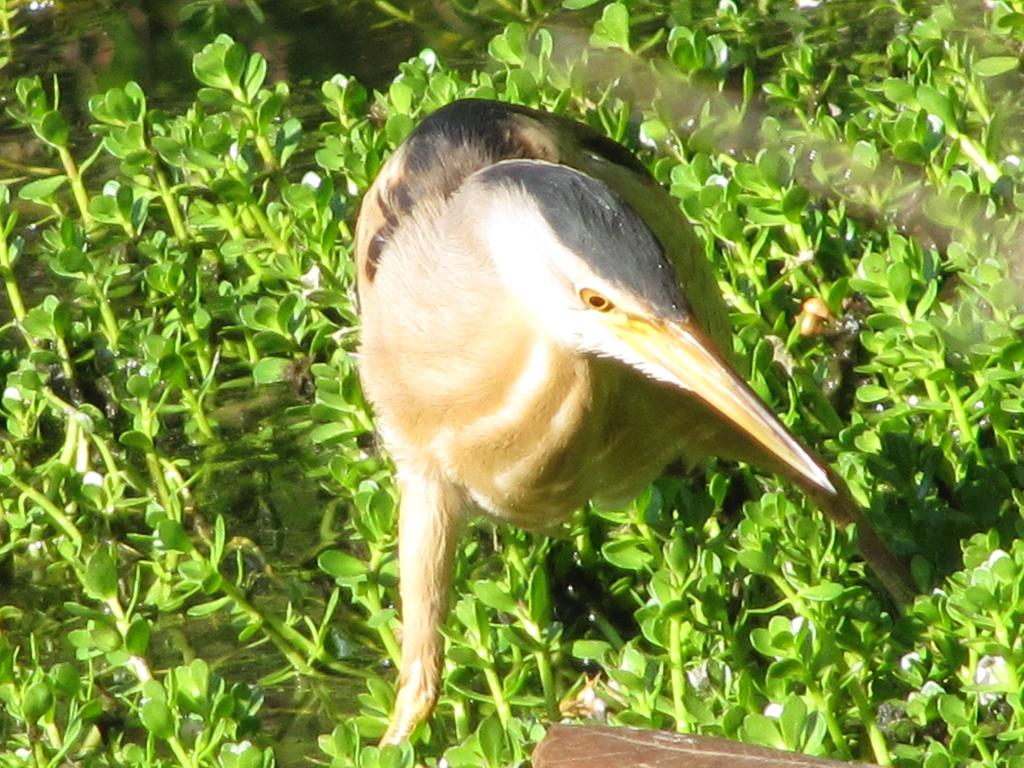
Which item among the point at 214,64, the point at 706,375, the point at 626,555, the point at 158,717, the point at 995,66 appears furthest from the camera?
→ the point at 214,64

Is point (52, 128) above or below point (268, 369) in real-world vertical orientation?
above

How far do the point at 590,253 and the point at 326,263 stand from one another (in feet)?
4.72

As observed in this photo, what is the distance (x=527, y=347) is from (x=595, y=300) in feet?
0.95

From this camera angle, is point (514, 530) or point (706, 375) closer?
point (706, 375)

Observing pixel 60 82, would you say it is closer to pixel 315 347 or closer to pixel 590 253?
pixel 315 347

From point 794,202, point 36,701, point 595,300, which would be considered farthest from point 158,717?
point 794,202

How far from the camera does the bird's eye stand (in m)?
2.85

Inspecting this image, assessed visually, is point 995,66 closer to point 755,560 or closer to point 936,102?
point 936,102

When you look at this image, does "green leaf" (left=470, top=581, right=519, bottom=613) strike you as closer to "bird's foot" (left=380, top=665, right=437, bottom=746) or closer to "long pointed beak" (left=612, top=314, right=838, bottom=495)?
"bird's foot" (left=380, top=665, right=437, bottom=746)

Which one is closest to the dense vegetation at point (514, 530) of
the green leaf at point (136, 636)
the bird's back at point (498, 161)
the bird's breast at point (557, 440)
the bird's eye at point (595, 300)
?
the green leaf at point (136, 636)

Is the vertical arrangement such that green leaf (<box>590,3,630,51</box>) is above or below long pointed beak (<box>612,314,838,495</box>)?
below

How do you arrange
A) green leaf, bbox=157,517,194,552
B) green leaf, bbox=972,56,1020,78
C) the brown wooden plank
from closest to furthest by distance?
1. the brown wooden plank
2. green leaf, bbox=157,517,194,552
3. green leaf, bbox=972,56,1020,78

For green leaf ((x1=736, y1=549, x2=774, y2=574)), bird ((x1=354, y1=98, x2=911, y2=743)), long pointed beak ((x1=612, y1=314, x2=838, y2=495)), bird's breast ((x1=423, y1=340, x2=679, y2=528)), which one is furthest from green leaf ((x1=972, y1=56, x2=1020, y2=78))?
long pointed beak ((x1=612, y1=314, x2=838, y2=495))

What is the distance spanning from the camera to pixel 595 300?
287 cm
